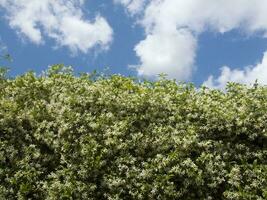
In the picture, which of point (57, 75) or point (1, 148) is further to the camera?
point (57, 75)

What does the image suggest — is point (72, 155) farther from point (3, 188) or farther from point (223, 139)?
point (223, 139)

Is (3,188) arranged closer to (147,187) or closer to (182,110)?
(147,187)

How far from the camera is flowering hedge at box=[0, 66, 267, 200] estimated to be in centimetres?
1930

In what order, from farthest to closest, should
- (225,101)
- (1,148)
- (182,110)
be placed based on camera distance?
(225,101) → (182,110) → (1,148)

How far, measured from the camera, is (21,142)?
21203 mm

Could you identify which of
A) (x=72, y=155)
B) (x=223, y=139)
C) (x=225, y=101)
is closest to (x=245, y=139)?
(x=223, y=139)

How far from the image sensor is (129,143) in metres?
20.1

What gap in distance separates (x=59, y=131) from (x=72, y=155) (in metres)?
1.22

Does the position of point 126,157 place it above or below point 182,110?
below

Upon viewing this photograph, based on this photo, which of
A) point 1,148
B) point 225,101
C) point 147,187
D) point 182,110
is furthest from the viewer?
point 225,101

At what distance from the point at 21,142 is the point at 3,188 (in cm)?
225

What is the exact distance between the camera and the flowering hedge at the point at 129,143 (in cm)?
1930

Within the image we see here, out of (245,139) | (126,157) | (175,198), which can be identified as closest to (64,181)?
(126,157)

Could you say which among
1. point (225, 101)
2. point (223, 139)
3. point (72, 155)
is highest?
point (225, 101)
